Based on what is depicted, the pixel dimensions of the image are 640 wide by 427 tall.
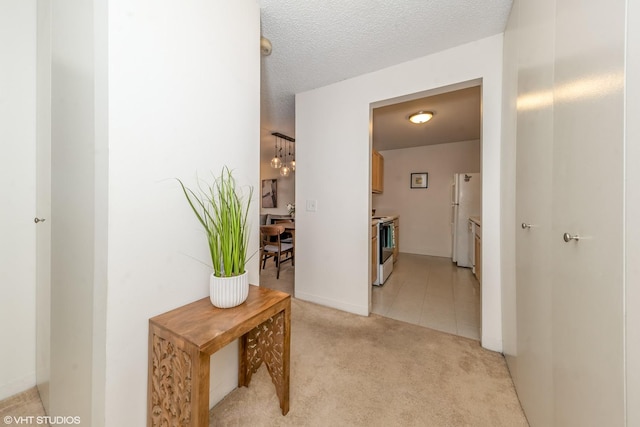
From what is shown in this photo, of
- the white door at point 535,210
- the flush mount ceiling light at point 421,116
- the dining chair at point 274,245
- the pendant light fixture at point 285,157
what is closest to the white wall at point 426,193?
the flush mount ceiling light at point 421,116

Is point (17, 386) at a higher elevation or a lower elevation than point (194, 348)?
lower

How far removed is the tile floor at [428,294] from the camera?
6.73 ft

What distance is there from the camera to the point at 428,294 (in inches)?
105

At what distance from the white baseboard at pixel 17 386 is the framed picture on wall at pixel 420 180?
543 centimetres

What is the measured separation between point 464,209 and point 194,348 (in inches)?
169

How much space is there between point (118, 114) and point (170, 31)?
45cm

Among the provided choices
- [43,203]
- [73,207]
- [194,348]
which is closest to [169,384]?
[194,348]

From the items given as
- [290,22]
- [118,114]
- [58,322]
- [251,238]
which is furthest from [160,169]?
[290,22]

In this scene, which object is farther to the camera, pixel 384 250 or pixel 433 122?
pixel 433 122

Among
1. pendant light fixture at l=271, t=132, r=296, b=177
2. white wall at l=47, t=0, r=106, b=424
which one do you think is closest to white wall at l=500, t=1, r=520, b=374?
white wall at l=47, t=0, r=106, b=424

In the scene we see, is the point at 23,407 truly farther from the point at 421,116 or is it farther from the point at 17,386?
the point at 421,116

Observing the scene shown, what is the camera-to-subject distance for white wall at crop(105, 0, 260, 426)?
79 cm

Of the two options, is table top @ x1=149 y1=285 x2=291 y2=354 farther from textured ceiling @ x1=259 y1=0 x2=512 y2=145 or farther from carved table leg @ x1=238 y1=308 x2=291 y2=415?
textured ceiling @ x1=259 y1=0 x2=512 y2=145

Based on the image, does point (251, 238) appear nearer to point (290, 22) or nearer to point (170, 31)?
point (170, 31)
